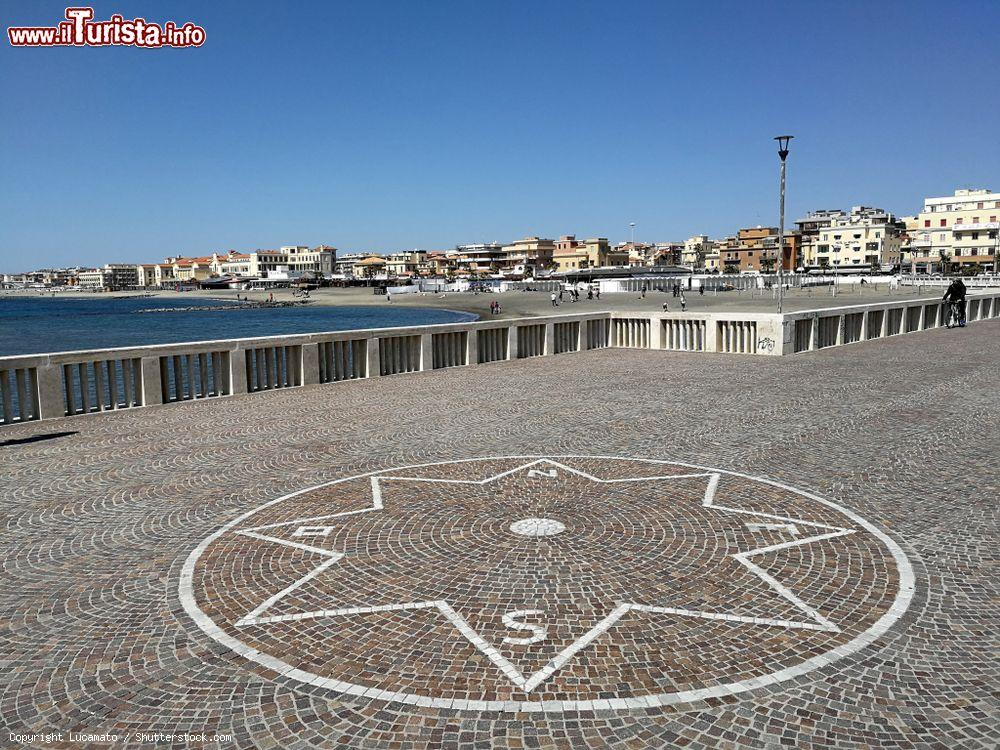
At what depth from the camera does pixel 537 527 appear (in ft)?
22.3

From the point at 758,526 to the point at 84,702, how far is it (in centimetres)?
533

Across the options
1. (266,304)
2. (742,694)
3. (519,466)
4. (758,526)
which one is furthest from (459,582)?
(266,304)

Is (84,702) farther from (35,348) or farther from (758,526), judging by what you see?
(35,348)

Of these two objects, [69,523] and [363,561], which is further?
[69,523]

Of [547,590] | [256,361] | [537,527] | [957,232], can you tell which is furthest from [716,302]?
[957,232]

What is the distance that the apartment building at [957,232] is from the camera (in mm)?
134875

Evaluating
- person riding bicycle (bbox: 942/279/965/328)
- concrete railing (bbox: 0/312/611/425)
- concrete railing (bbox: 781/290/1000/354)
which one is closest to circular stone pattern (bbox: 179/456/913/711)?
concrete railing (bbox: 0/312/611/425)

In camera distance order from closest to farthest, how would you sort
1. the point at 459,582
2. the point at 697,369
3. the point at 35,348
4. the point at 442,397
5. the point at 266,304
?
the point at 459,582
the point at 442,397
the point at 697,369
the point at 35,348
the point at 266,304

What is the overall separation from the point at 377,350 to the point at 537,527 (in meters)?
11.0

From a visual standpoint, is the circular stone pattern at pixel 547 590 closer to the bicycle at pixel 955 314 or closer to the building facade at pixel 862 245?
the bicycle at pixel 955 314

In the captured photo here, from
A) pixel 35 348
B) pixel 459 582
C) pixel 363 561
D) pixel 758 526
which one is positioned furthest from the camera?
pixel 35 348

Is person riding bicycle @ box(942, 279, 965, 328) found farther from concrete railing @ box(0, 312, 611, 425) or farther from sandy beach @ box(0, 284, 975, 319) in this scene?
concrete railing @ box(0, 312, 611, 425)

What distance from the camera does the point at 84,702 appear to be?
4137 mm

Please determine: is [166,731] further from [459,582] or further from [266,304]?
[266,304]
